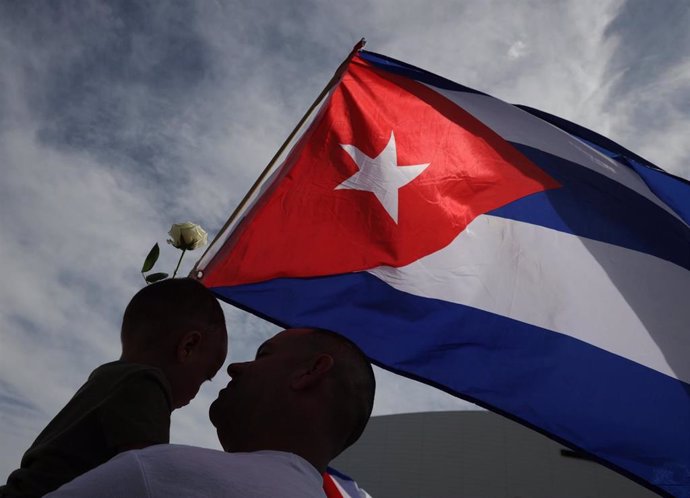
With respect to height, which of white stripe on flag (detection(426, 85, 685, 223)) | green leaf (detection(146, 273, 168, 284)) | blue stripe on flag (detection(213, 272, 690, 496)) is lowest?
green leaf (detection(146, 273, 168, 284))

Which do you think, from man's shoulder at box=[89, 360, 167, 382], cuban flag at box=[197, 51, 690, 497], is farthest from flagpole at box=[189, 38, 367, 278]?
man's shoulder at box=[89, 360, 167, 382]

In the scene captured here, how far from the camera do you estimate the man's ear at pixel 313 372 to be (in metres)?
1.64

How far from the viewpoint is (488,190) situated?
368 centimetres

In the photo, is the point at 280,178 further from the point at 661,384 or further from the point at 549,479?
the point at 549,479

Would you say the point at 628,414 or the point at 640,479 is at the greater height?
the point at 628,414

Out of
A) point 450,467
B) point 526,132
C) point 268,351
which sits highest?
point 450,467

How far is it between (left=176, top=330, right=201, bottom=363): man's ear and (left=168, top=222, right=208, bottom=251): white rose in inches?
32.8

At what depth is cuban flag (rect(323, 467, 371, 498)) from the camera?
2982 millimetres

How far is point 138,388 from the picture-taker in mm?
1874

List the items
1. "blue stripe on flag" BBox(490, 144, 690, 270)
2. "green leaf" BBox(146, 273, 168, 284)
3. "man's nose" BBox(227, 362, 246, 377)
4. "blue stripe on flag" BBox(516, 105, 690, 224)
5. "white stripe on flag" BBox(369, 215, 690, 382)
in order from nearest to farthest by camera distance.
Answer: "man's nose" BBox(227, 362, 246, 377), "green leaf" BBox(146, 273, 168, 284), "white stripe on flag" BBox(369, 215, 690, 382), "blue stripe on flag" BBox(490, 144, 690, 270), "blue stripe on flag" BBox(516, 105, 690, 224)

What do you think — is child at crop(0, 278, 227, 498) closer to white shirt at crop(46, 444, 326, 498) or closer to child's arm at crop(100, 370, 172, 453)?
child's arm at crop(100, 370, 172, 453)

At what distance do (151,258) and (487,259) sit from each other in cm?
178

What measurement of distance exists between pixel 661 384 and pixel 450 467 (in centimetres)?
1866

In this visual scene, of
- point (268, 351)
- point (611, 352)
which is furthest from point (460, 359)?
point (268, 351)
